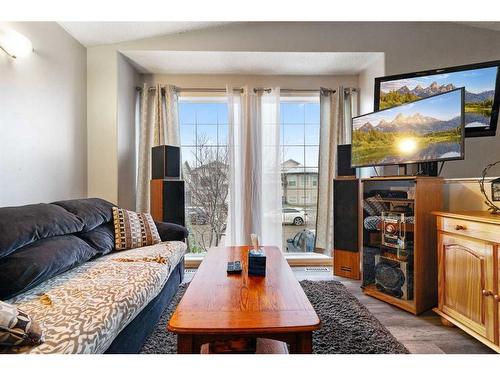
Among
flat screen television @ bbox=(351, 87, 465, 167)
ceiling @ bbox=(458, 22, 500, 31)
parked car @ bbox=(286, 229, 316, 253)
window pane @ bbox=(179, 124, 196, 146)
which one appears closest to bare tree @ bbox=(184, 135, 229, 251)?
window pane @ bbox=(179, 124, 196, 146)

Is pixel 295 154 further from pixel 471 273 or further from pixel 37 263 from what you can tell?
pixel 37 263

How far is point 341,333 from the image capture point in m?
1.69

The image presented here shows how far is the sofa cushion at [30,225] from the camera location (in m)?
1.32

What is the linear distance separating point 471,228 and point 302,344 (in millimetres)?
1389

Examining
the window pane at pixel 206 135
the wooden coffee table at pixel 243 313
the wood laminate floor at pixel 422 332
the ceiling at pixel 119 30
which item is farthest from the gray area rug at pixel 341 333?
the ceiling at pixel 119 30

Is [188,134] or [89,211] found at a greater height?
[188,134]

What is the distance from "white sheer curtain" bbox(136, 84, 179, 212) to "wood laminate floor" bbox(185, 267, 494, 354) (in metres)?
2.59

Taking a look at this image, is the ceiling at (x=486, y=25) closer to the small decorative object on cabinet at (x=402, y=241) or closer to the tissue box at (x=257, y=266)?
the small decorative object on cabinet at (x=402, y=241)

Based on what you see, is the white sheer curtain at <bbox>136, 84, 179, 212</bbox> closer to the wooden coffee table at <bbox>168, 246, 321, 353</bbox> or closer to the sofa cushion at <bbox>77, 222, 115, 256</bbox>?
the sofa cushion at <bbox>77, 222, 115, 256</bbox>

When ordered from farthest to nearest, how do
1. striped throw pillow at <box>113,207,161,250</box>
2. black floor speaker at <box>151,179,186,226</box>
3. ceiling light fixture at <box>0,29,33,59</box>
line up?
black floor speaker at <box>151,179,186,226</box> < striped throw pillow at <box>113,207,161,250</box> < ceiling light fixture at <box>0,29,33,59</box>

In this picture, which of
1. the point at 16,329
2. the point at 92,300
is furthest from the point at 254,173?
the point at 16,329

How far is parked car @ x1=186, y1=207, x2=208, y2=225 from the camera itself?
11.2ft

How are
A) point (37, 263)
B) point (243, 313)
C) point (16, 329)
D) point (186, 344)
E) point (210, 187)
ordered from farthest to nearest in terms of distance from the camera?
point (210, 187)
point (37, 263)
point (243, 313)
point (186, 344)
point (16, 329)
